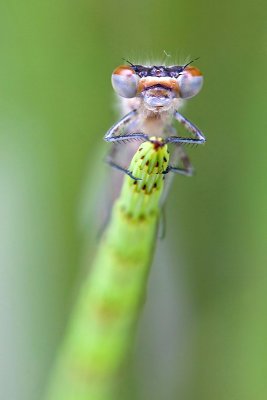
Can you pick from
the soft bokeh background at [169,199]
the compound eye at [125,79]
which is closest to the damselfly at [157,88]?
the compound eye at [125,79]

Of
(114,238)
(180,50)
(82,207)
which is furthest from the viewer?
(82,207)

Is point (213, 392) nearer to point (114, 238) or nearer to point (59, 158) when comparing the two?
point (114, 238)

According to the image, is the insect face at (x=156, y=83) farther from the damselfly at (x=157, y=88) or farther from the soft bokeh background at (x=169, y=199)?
the soft bokeh background at (x=169, y=199)

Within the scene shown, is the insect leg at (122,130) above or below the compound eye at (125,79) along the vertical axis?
below

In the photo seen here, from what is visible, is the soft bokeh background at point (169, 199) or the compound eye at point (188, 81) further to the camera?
the soft bokeh background at point (169, 199)

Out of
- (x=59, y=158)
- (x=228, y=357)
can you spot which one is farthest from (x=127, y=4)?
(x=228, y=357)

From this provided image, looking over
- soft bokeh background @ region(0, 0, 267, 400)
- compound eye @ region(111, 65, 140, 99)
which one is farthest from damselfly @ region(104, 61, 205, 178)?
soft bokeh background @ region(0, 0, 267, 400)

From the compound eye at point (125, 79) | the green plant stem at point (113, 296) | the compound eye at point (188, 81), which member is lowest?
the green plant stem at point (113, 296)

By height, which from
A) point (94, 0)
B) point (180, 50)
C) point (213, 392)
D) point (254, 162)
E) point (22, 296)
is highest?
point (94, 0)
